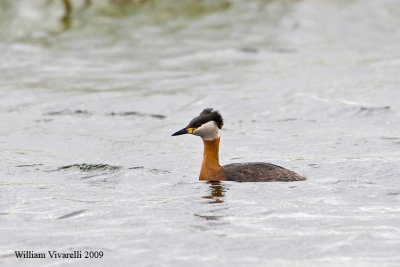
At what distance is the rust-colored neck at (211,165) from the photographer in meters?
17.4

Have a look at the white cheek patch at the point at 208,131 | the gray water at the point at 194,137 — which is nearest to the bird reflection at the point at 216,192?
the gray water at the point at 194,137

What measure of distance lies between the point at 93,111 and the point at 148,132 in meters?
2.90

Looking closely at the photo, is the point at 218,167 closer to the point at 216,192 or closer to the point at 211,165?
the point at 211,165

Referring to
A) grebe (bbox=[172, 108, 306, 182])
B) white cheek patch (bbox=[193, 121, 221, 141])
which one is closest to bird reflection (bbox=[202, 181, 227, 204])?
grebe (bbox=[172, 108, 306, 182])

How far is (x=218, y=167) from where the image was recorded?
17516 mm

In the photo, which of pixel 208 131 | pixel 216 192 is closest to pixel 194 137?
pixel 208 131

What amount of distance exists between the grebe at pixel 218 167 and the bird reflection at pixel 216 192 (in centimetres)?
23

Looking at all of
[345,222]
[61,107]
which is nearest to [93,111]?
[61,107]

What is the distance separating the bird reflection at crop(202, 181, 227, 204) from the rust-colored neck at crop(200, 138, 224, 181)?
0.48 feet

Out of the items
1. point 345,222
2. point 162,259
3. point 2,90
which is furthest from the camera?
point 2,90

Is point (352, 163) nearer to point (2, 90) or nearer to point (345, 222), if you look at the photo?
point (345, 222)

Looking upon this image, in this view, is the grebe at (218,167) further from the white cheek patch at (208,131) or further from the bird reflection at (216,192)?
the bird reflection at (216,192)

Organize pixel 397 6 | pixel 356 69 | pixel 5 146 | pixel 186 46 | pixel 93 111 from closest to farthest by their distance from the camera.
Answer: pixel 5 146, pixel 93 111, pixel 356 69, pixel 186 46, pixel 397 6

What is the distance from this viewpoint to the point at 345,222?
1462 centimetres
